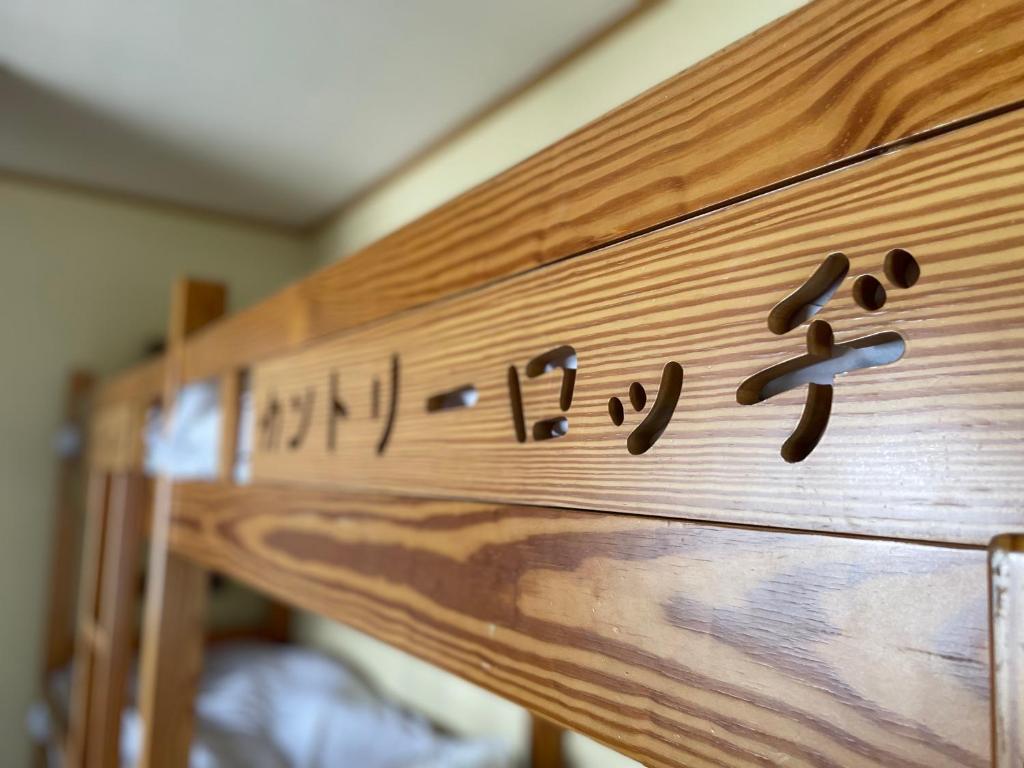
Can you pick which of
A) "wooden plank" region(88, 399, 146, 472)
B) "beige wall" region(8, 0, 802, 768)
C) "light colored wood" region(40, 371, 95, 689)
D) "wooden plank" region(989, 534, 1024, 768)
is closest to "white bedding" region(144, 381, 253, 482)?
"wooden plank" region(88, 399, 146, 472)

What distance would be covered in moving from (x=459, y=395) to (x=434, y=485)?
80mm

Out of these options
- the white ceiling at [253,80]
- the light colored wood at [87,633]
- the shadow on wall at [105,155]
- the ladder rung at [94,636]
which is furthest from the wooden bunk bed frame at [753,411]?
the shadow on wall at [105,155]

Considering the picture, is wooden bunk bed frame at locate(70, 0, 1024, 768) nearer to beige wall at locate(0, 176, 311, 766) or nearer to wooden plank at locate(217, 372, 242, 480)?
wooden plank at locate(217, 372, 242, 480)

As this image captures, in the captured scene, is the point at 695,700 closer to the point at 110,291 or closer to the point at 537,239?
the point at 537,239

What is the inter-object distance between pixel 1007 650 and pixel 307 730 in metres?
1.71

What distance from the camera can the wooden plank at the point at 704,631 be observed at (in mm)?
306

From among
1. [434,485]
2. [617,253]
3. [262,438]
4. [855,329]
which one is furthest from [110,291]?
[855,329]

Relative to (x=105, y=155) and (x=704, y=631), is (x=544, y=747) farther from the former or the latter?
(x=105, y=155)

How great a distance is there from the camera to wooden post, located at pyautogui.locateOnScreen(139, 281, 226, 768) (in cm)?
131

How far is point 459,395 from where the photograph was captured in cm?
63

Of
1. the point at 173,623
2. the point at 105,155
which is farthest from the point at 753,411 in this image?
the point at 105,155

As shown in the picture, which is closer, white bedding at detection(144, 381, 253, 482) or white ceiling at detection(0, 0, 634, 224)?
white bedding at detection(144, 381, 253, 482)

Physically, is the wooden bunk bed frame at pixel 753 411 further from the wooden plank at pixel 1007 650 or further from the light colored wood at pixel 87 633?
the light colored wood at pixel 87 633

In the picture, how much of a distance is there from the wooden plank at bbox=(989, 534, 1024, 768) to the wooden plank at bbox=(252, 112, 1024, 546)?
0.02m
